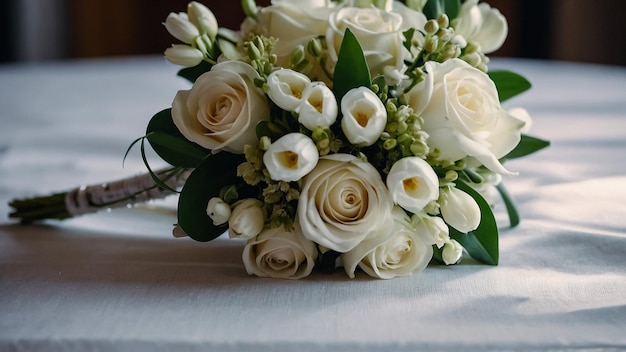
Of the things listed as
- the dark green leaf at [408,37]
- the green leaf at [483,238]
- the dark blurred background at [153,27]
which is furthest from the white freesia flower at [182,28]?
the dark blurred background at [153,27]

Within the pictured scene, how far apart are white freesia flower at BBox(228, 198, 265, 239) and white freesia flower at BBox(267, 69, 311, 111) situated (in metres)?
0.10

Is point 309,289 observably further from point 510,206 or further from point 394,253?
point 510,206

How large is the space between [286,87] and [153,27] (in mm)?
2804

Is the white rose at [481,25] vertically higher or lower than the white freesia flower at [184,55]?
higher

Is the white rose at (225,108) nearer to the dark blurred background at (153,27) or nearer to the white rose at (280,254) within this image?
the white rose at (280,254)

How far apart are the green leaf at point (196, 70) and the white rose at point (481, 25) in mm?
275

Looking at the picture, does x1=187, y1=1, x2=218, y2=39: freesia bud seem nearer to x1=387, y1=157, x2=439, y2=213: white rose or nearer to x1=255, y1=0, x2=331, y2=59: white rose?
x1=255, y1=0, x2=331, y2=59: white rose

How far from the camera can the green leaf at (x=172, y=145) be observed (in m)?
0.81

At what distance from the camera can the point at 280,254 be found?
0.79m

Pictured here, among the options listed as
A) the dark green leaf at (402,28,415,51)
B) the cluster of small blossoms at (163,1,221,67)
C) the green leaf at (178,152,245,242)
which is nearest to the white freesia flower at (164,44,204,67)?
the cluster of small blossoms at (163,1,221,67)

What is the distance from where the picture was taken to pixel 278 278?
80 centimetres

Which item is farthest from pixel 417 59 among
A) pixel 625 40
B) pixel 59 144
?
pixel 625 40

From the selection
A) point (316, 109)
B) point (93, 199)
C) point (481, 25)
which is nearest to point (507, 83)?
point (481, 25)

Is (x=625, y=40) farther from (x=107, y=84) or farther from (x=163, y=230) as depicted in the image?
(x=163, y=230)
